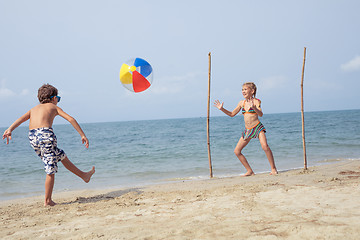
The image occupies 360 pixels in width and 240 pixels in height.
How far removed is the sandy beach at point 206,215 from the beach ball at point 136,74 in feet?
7.49

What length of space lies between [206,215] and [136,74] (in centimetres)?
375

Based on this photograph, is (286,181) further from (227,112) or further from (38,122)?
(38,122)

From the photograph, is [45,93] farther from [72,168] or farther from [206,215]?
[206,215]

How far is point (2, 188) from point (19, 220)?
15.4ft

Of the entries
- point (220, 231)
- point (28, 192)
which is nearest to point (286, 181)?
point (220, 231)

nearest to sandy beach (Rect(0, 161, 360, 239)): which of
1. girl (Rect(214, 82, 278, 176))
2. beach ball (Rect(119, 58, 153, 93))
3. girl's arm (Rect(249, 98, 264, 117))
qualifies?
girl (Rect(214, 82, 278, 176))

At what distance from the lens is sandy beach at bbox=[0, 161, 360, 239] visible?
2.85 metres

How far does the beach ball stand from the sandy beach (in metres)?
2.28

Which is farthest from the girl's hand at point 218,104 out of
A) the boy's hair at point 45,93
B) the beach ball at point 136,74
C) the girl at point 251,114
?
the boy's hair at point 45,93

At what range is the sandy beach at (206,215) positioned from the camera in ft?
9.34

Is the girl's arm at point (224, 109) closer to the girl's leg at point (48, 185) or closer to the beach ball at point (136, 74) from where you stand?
the beach ball at point (136, 74)

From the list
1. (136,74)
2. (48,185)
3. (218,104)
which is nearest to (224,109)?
(218,104)

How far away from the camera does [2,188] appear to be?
8.05 meters

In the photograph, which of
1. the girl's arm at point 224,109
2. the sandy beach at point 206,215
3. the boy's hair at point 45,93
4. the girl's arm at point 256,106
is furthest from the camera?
the girl's arm at point 224,109
